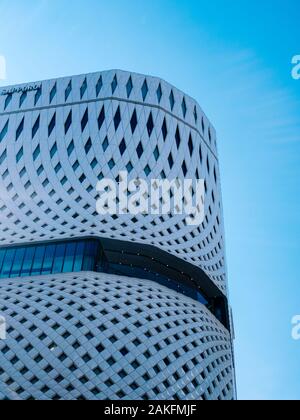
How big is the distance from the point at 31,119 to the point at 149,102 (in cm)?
986

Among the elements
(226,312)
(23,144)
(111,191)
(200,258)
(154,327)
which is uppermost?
(23,144)

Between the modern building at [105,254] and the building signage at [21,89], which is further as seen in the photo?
the building signage at [21,89]

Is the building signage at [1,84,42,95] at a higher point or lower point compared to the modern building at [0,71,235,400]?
higher

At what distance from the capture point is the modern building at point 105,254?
33.2 meters

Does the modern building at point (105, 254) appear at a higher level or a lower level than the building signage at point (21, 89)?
lower

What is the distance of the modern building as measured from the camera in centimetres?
3322

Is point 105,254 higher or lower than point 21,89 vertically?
lower

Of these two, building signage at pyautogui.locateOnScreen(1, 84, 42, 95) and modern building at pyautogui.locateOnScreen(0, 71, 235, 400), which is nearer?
modern building at pyautogui.locateOnScreen(0, 71, 235, 400)

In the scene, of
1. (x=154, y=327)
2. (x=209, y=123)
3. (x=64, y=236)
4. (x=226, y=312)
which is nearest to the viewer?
(x=154, y=327)

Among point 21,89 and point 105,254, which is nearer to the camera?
point 105,254

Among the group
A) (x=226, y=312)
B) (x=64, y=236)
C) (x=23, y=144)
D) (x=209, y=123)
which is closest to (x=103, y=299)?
(x=64, y=236)

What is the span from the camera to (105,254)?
4119cm

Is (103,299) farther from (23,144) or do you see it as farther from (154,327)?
(23,144)

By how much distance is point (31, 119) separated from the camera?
4759 centimetres
